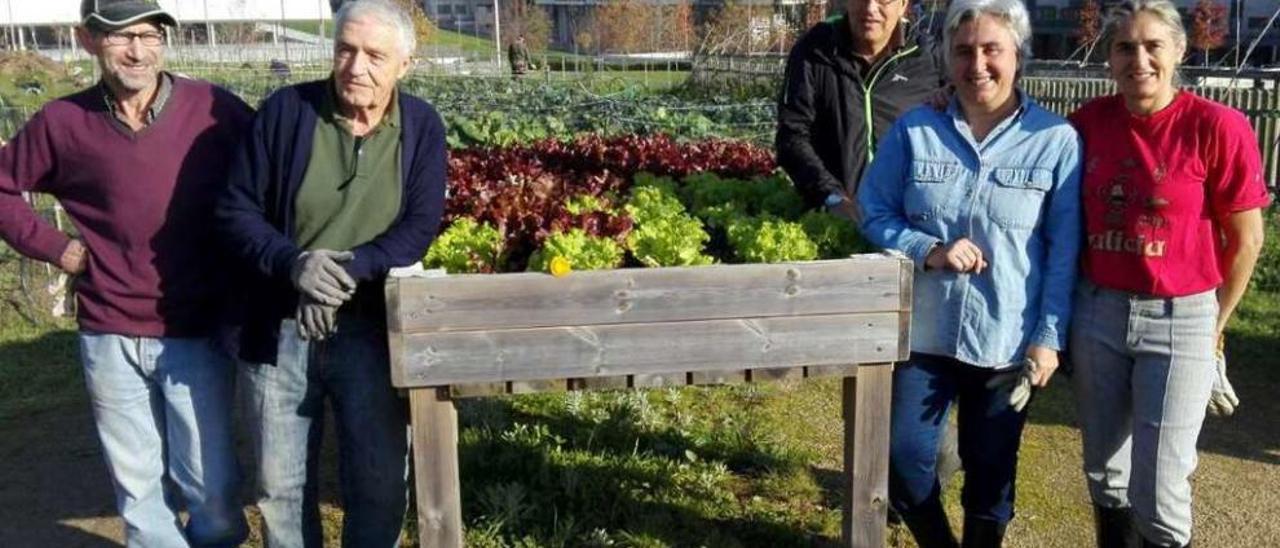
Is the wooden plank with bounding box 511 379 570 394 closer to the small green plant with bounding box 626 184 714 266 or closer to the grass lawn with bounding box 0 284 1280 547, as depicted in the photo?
the small green plant with bounding box 626 184 714 266

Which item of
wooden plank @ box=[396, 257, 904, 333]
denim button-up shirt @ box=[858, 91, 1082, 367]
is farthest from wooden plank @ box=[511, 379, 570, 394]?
denim button-up shirt @ box=[858, 91, 1082, 367]

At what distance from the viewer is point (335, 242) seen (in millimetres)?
3285

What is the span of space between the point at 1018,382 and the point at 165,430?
2.64 metres

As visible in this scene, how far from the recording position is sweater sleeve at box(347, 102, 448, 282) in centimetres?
325

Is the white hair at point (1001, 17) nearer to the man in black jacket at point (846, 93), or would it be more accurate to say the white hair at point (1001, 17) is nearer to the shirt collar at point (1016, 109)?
the shirt collar at point (1016, 109)

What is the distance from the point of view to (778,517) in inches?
191

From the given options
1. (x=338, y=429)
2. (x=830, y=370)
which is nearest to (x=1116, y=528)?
(x=830, y=370)

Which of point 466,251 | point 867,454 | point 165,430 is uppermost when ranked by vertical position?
point 466,251

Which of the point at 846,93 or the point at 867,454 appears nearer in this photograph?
the point at 867,454

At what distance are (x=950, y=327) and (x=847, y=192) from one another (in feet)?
2.87

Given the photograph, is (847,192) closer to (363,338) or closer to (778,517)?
(778,517)

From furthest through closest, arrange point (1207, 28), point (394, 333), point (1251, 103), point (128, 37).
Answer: point (1207, 28)
point (1251, 103)
point (128, 37)
point (394, 333)

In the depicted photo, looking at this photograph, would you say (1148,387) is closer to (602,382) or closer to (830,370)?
(830,370)

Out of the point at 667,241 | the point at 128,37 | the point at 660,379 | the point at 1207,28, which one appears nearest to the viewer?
the point at 128,37
